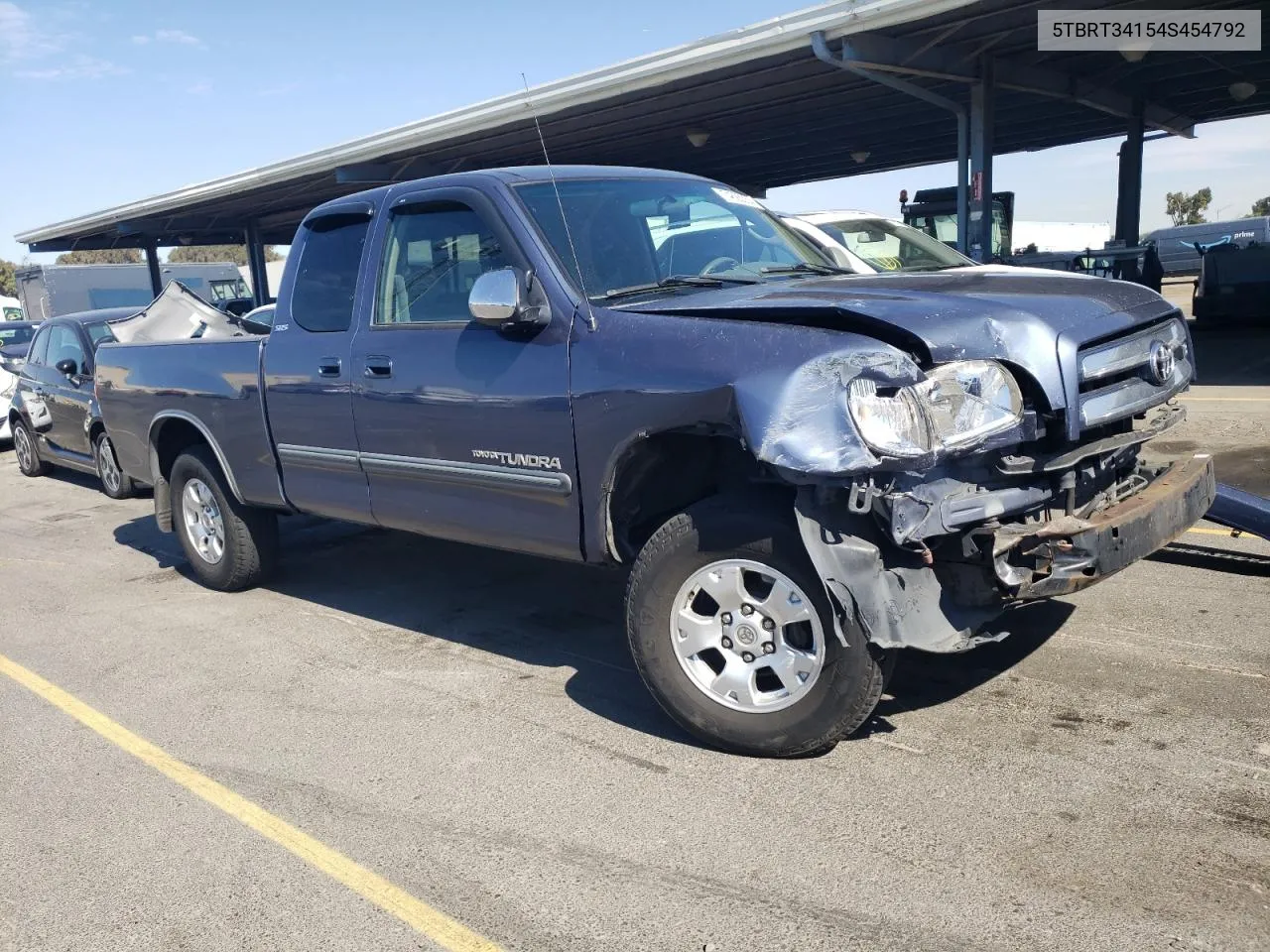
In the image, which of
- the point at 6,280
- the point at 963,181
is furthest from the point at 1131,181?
the point at 6,280

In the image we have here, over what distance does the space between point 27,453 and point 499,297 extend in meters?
10.2

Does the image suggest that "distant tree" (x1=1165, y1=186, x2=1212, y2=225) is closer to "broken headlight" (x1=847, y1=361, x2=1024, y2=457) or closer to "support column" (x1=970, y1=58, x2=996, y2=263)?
"support column" (x1=970, y1=58, x2=996, y2=263)

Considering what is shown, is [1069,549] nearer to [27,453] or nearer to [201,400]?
[201,400]

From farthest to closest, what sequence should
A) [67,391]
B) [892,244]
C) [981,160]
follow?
[981,160] → [67,391] → [892,244]

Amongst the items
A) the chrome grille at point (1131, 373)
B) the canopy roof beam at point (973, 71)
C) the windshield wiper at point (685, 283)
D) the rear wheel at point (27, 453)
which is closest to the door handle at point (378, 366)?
the windshield wiper at point (685, 283)

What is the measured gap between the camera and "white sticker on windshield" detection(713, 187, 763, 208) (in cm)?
505

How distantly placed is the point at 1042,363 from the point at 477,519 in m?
2.32

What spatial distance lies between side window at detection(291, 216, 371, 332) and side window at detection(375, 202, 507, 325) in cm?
23

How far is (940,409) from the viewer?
10.5 ft

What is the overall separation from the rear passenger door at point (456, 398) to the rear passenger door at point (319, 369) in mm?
145

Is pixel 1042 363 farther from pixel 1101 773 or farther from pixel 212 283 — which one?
pixel 212 283

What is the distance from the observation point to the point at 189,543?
637 cm

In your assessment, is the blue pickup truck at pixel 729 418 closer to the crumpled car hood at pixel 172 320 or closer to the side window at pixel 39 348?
the crumpled car hood at pixel 172 320

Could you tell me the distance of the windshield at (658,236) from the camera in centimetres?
425
